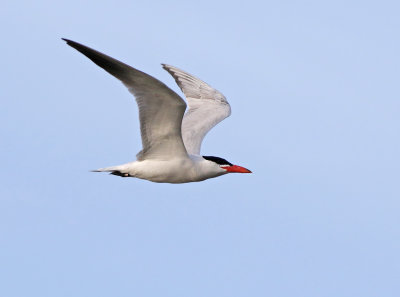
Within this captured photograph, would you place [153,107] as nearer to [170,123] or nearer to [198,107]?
[170,123]

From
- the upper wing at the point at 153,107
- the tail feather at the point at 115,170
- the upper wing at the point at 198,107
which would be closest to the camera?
the upper wing at the point at 153,107

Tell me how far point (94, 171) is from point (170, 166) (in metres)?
1.21

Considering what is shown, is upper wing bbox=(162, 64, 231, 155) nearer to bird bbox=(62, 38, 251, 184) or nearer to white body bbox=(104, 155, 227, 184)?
bird bbox=(62, 38, 251, 184)

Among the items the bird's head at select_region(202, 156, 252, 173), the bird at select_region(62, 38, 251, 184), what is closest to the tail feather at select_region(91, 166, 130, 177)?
the bird at select_region(62, 38, 251, 184)

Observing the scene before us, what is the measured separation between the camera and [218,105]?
17609 mm

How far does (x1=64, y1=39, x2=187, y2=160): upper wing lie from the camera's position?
12562mm

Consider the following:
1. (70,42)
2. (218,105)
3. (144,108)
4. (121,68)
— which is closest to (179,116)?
(144,108)

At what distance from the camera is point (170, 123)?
13953mm

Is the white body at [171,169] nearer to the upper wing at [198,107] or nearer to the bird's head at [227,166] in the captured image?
the bird's head at [227,166]

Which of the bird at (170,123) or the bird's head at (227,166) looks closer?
the bird at (170,123)

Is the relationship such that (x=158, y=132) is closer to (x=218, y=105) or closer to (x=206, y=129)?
(x=206, y=129)

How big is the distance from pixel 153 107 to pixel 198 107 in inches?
156

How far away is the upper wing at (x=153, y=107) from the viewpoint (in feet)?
41.2

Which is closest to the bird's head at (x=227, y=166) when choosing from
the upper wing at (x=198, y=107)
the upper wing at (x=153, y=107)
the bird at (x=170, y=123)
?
the bird at (x=170, y=123)
